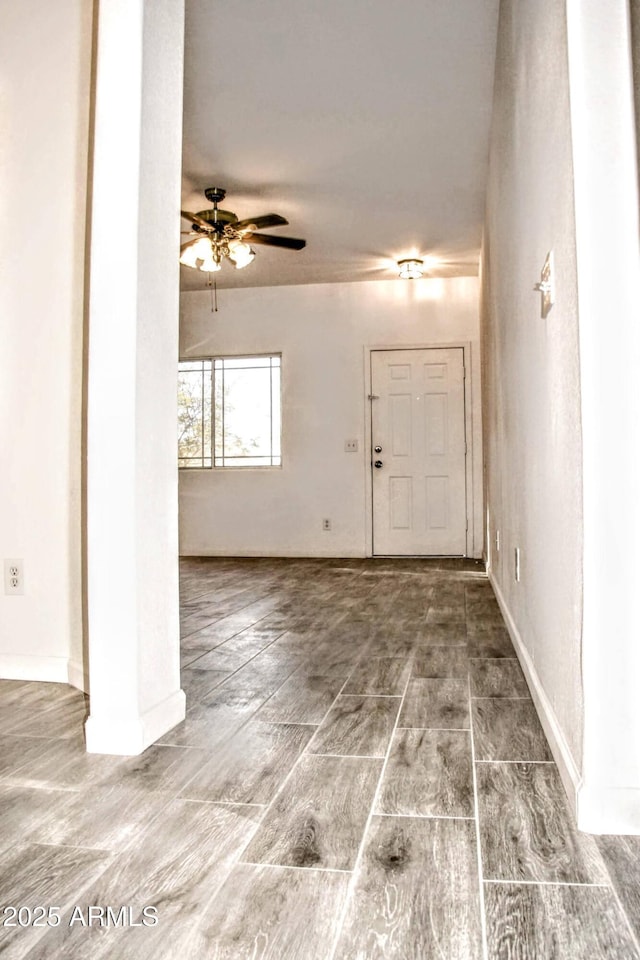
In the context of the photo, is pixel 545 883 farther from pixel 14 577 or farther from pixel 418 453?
pixel 418 453

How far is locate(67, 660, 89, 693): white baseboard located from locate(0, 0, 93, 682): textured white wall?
0.08 feet

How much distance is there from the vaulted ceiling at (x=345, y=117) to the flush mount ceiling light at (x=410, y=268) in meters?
0.23

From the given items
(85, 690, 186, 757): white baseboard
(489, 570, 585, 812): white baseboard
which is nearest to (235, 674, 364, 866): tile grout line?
(85, 690, 186, 757): white baseboard

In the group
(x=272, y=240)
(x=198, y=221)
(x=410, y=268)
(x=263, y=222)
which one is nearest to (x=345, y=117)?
(x=263, y=222)

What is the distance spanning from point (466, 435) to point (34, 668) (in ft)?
16.3

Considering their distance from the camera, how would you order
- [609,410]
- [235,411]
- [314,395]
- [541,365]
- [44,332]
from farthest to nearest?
[235,411]
[314,395]
[44,332]
[541,365]
[609,410]

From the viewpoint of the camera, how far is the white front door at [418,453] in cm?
696

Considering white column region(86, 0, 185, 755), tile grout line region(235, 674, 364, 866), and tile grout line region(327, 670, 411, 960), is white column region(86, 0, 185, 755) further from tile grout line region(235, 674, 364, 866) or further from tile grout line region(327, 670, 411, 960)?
tile grout line region(327, 670, 411, 960)

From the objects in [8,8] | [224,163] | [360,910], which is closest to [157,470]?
[360,910]

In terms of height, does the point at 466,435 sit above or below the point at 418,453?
above

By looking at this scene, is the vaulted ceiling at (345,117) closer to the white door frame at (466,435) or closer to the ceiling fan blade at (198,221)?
the ceiling fan blade at (198,221)

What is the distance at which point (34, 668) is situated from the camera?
2727 millimetres

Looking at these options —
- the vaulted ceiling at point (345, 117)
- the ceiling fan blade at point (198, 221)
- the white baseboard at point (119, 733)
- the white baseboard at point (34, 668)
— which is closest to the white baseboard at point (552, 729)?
the white baseboard at point (119, 733)

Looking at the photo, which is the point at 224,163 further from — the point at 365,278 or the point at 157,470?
the point at 157,470
